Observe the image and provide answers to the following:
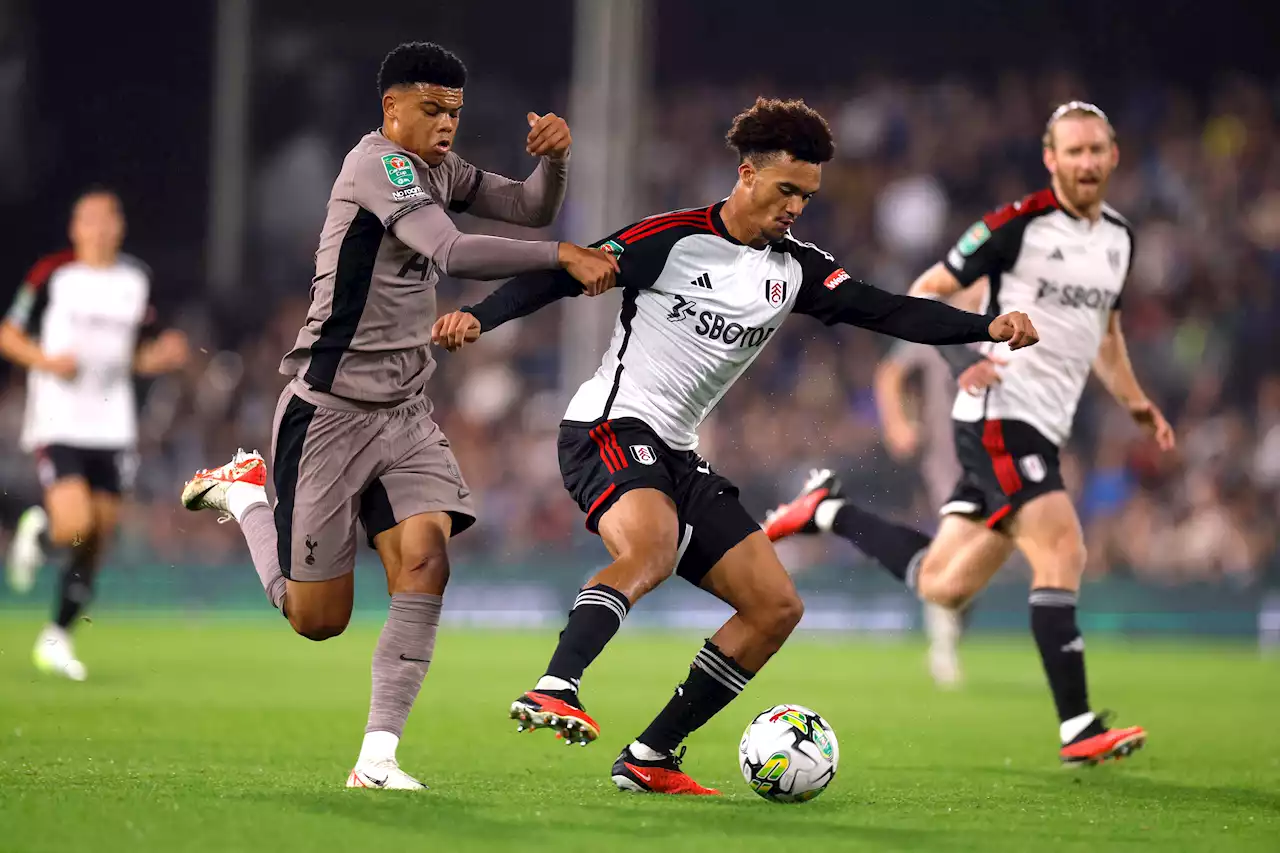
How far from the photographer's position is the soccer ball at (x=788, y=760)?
5.81 metres

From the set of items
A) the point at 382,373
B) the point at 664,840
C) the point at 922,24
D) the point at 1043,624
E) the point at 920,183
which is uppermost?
the point at 922,24

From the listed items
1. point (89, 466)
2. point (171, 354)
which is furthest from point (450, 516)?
point (89, 466)

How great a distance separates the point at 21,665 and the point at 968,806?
7.16m

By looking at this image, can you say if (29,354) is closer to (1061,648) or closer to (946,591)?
(946,591)

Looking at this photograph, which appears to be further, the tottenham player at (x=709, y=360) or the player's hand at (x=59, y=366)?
the player's hand at (x=59, y=366)

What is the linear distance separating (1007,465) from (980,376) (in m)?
0.43

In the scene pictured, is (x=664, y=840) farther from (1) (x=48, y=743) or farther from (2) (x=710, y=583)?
(1) (x=48, y=743)

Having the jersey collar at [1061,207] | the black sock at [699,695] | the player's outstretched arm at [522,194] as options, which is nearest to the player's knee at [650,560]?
the black sock at [699,695]

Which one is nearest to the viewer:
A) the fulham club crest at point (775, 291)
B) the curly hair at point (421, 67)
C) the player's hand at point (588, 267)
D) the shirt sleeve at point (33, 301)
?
the player's hand at point (588, 267)

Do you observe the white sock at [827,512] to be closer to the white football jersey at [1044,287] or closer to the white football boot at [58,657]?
the white football jersey at [1044,287]

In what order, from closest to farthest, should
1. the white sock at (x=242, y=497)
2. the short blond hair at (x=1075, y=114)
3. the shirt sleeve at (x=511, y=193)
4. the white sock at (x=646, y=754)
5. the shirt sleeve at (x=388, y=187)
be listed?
the shirt sleeve at (x=388, y=187), the white sock at (x=646, y=754), the shirt sleeve at (x=511, y=193), the white sock at (x=242, y=497), the short blond hair at (x=1075, y=114)

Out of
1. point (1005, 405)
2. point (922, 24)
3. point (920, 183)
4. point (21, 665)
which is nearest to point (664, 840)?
point (1005, 405)

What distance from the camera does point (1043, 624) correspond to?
760 cm

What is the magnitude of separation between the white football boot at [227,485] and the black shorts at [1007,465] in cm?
323
